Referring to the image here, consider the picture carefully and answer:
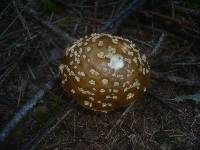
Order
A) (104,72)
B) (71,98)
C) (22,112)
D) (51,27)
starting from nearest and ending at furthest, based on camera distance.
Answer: (104,72)
(22,112)
(71,98)
(51,27)

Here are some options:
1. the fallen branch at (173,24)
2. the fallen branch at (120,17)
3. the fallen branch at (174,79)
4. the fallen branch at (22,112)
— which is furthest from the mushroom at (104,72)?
the fallen branch at (173,24)

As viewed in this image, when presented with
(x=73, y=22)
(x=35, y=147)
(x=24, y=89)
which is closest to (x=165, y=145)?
(x=35, y=147)

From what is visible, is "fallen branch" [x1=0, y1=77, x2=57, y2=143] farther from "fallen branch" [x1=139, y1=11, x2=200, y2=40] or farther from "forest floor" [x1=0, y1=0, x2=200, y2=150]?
"fallen branch" [x1=139, y1=11, x2=200, y2=40]

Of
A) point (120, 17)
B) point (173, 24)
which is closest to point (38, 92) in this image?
point (120, 17)

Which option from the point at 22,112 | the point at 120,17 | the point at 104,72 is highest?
the point at 120,17

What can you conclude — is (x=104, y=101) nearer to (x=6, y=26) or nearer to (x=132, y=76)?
(x=132, y=76)

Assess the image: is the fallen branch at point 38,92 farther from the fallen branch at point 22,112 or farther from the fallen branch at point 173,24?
the fallen branch at point 173,24

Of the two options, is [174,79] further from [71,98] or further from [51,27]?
[51,27]
